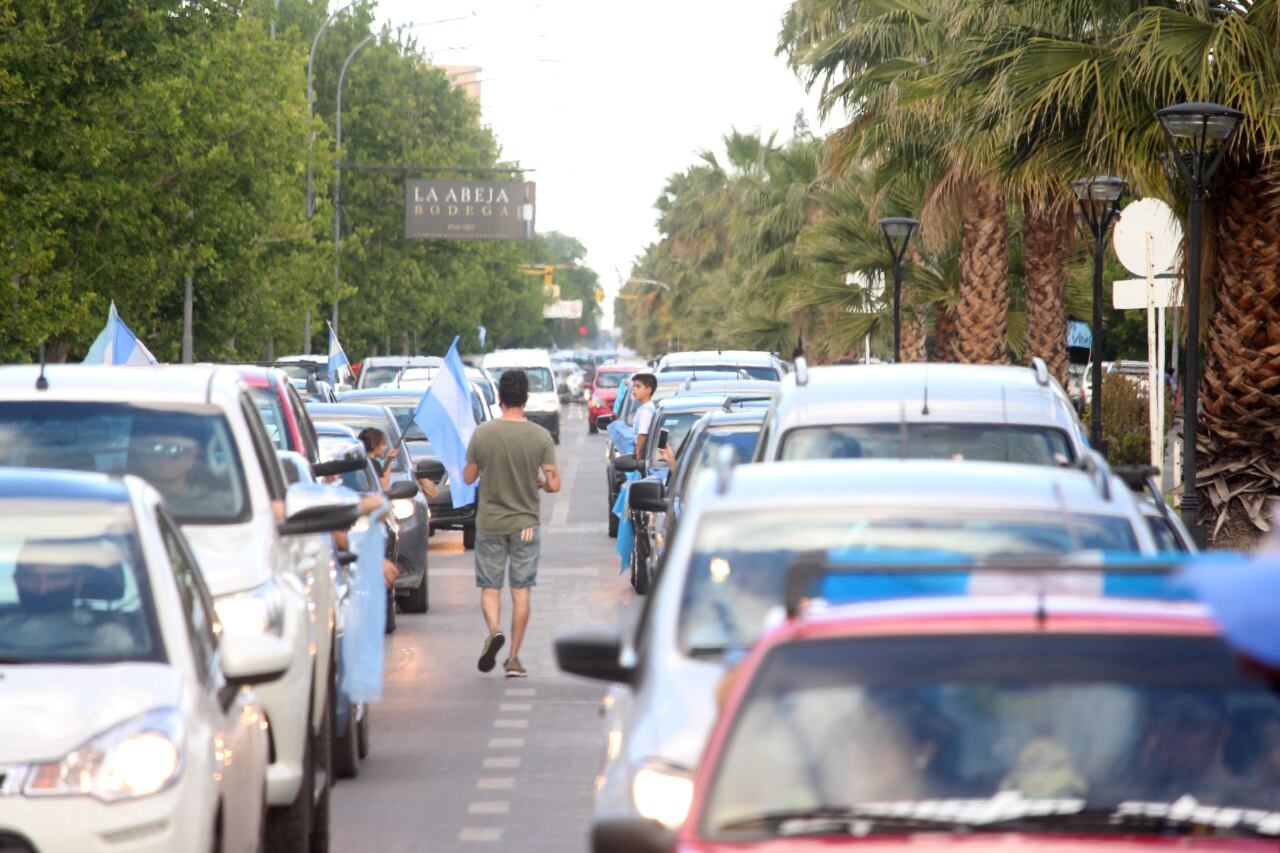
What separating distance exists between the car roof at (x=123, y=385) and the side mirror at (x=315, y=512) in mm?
599

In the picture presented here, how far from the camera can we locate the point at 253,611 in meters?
7.68

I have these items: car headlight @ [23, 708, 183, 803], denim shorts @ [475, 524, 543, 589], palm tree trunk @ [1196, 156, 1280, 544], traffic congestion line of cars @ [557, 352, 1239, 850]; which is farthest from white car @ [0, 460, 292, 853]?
palm tree trunk @ [1196, 156, 1280, 544]

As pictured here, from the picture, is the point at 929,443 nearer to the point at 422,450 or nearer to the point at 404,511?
the point at 404,511

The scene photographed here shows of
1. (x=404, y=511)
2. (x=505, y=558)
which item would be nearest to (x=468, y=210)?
(x=404, y=511)

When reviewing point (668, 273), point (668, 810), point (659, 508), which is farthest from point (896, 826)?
point (668, 273)

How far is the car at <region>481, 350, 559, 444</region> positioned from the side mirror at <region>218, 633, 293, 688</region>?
41.1m

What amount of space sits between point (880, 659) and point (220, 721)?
2657 millimetres

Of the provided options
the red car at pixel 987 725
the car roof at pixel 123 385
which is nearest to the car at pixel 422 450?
the car roof at pixel 123 385

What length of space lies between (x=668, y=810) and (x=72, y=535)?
2187 mm

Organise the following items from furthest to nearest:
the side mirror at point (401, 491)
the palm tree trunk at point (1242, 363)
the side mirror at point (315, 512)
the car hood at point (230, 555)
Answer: the palm tree trunk at point (1242, 363), the side mirror at point (401, 491), the side mirror at point (315, 512), the car hood at point (230, 555)

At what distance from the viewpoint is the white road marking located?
995cm

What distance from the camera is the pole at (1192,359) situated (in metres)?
16.9

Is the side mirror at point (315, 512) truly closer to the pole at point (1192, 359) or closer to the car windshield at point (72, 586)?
the car windshield at point (72, 586)

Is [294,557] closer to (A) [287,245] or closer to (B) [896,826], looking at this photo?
(B) [896,826]
